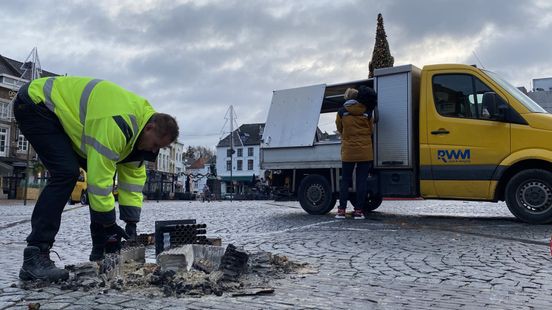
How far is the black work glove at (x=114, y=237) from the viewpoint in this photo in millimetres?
4203

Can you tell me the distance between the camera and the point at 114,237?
4.24 m

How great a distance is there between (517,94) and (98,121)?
6979 mm

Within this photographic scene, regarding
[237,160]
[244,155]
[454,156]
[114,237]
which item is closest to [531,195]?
[454,156]

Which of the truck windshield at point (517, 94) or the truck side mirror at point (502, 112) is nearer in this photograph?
the truck side mirror at point (502, 112)

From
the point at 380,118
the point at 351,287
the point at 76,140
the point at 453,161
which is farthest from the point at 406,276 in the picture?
the point at 380,118

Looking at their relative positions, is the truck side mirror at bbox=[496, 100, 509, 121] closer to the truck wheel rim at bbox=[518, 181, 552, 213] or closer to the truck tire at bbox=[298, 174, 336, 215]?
the truck wheel rim at bbox=[518, 181, 552, 213]

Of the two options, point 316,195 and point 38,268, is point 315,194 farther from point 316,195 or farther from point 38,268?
point 38,268

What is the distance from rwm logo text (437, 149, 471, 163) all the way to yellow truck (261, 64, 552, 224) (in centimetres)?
2

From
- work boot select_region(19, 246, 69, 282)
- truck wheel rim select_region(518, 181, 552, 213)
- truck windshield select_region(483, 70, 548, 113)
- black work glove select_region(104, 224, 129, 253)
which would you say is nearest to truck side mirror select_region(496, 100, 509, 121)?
truck windshield select_region(483, 70, 548, 113)

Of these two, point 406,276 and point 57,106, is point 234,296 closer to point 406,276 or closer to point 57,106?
point 406,276

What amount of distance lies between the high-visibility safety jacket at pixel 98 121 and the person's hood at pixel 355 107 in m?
5.14

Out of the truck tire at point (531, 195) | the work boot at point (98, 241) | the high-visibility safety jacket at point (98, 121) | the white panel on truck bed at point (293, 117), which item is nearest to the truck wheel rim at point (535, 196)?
the truck tire at point (531, 195)

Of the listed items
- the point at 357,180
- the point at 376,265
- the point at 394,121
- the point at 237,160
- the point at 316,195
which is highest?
the point at 237,160

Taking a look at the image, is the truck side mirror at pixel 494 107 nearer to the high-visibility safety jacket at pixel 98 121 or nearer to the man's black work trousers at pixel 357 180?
the man's black work trousers at pixel 357 180
